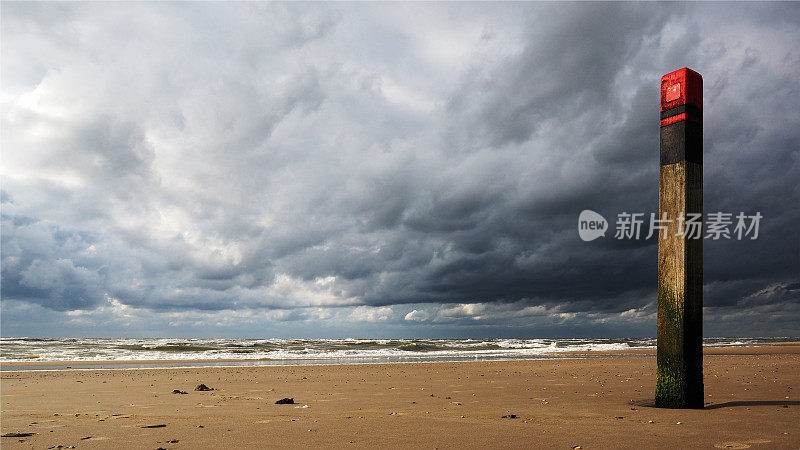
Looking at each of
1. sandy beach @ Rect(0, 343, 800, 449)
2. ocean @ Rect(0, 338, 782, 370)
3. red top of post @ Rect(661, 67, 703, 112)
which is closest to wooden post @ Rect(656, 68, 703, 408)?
red top of post @ Rect(661, 67, 703, 112)

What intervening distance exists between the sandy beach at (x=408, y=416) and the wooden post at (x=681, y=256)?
474 mm

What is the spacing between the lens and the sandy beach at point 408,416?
5367mm

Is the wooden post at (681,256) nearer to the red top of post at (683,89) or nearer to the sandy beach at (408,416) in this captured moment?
the red top of post at (683,89)

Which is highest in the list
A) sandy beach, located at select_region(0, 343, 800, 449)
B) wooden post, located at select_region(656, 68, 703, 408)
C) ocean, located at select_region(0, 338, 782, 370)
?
wooden post, located at select_region(656, 68, 703, 408)

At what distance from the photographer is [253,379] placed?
1416 cm

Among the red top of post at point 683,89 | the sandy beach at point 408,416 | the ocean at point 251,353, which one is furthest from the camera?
the ocean at point 251,353

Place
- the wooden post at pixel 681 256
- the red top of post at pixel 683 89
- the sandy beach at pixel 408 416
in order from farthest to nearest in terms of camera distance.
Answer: the red top of post at pixel 683 89, the wooden post at pixel 681 256, the sandy beach at pixel 408 416

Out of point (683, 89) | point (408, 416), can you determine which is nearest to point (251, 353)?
point (408, 416)

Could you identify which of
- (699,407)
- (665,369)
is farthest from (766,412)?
(665,369)

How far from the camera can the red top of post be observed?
695 centimetres

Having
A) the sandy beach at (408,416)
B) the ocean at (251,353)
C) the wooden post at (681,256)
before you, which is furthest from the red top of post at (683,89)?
the ocean at (251,353)

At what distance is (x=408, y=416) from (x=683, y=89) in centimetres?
604

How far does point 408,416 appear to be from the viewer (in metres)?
7.13

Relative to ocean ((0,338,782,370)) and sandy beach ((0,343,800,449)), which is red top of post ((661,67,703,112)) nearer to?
sandy beach ((0,343,800,449))
